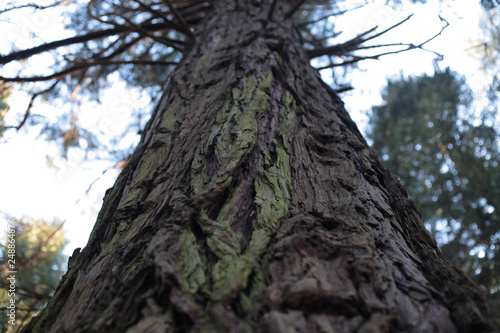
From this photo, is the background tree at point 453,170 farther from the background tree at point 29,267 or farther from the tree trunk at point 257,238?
the background tree at point 29,267

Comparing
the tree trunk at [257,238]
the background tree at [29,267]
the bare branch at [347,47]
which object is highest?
the bare branch at [347,47]

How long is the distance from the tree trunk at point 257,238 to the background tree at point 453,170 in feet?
11.0

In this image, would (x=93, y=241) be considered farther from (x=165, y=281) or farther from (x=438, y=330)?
(x=438, y=330)

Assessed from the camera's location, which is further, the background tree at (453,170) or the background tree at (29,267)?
the background tree at (453,170)

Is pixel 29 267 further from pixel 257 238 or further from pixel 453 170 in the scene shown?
pixel 453 170

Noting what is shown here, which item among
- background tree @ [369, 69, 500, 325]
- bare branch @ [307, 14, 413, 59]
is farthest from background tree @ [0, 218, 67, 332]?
background tree @ [369, 69, 500, 325]

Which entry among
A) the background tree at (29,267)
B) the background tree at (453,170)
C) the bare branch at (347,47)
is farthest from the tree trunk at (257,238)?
the background tree at (453,170)

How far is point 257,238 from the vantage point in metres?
0.90

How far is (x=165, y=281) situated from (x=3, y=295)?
3.81 meters

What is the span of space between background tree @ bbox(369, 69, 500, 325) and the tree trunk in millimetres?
3361

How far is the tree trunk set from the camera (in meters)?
0.70

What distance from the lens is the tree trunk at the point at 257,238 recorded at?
70cm

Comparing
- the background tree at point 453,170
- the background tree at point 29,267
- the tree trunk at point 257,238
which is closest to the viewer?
the tree trunk at point 257,238

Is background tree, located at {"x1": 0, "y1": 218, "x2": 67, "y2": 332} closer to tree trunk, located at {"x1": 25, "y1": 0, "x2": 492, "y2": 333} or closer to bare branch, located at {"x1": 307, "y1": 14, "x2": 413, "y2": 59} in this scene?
tree trunk, located at {"x1": 25, "y1": 0, "x2": 492, "y2": 333}
